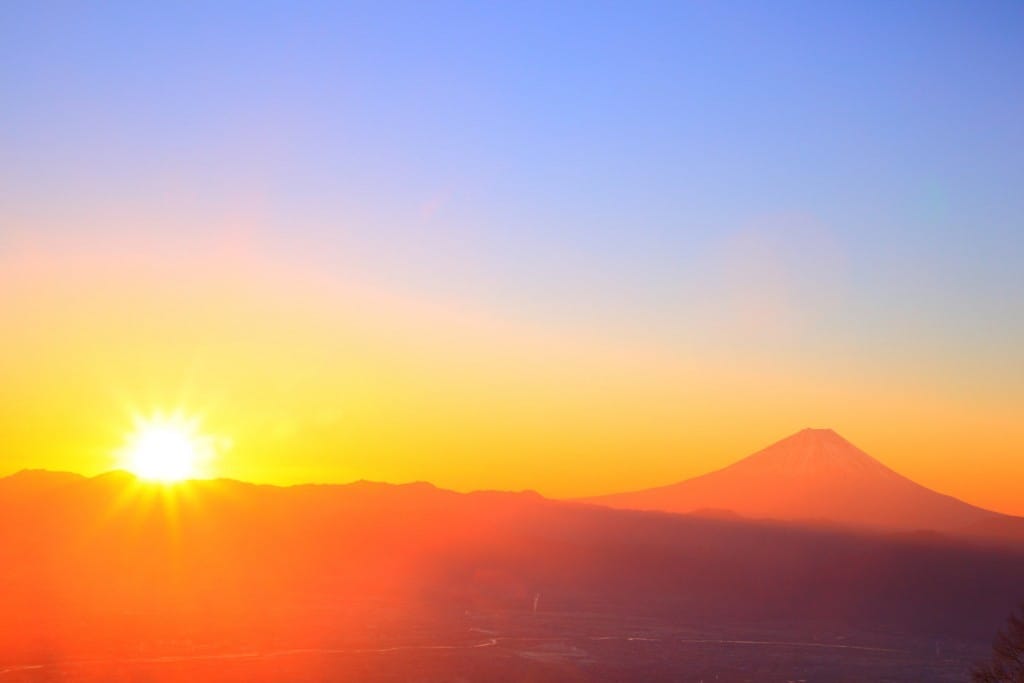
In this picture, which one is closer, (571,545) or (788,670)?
(788,670)

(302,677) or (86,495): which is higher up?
(86,495)

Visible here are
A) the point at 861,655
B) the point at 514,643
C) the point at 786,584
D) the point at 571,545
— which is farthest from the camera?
the point at 571,545

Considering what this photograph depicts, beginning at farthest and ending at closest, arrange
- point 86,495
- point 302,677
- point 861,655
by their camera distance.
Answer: point 86,495, point 861,655, point 302,677

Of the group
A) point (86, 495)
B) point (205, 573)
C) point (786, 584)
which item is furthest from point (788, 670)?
point (86, 495)

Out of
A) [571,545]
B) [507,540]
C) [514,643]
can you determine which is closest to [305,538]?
[507,540]

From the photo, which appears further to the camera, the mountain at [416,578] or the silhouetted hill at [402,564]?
the silhouetted hill at [402,564]

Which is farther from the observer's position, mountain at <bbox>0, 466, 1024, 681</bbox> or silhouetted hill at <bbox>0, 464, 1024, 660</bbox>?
silhouetted hill at <bbox>0, 464, 1024, 660</bbox>

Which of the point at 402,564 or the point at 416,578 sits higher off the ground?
the point at 402,564

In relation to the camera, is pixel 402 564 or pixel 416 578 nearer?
pixel 416 578

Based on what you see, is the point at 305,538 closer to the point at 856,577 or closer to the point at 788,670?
the point at 856,577

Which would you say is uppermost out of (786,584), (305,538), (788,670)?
(305,538)
